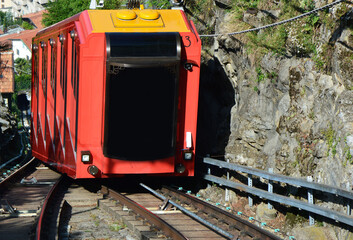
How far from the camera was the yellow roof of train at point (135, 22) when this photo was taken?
12312 mm

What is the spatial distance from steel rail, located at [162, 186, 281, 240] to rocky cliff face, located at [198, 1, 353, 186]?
63.6 inches

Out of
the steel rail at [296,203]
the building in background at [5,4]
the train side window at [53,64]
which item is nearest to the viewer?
the steel rail at [296,203]

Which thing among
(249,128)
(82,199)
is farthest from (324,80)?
(82,199)

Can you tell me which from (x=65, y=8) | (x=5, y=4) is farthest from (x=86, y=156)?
(x=5, y=4)

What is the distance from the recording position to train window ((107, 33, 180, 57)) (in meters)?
11.7

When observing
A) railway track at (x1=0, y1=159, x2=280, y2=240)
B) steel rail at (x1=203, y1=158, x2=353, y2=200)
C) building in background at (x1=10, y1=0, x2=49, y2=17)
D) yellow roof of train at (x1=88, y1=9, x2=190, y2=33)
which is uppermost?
building in background at (x1=10, y1=0, x2=49, y2=17)

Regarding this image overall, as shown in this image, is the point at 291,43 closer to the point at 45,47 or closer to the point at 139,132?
the point at 139,132

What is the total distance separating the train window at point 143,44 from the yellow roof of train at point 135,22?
0.42 m

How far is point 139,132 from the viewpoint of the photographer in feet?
39.6

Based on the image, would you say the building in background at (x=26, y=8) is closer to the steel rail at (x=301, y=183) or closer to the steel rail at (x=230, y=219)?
the steel rail at (x=230, y=219)

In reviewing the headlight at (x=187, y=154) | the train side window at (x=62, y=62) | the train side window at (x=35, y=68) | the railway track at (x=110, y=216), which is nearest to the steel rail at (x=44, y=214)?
the railway track at (x=110, y=216)

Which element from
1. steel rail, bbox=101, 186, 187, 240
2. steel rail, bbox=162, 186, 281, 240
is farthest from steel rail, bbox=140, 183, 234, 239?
steel rail, bbox=101, 186, 187, 240

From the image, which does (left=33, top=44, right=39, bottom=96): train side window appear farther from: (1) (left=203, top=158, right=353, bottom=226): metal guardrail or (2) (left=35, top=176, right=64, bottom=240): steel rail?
(1) (left=203, top=158, right=353, bottom=226): metal guardrail

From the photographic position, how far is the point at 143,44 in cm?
1177
